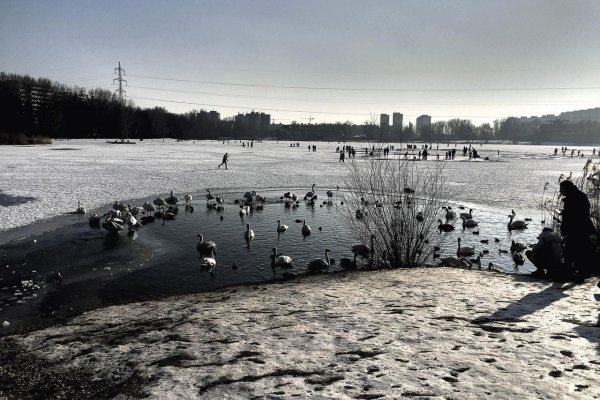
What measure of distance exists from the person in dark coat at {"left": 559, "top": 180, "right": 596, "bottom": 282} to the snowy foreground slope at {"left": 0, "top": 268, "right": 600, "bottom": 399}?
0.94 m

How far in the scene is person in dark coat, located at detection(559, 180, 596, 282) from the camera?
7688 mm

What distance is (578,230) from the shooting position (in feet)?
25.8

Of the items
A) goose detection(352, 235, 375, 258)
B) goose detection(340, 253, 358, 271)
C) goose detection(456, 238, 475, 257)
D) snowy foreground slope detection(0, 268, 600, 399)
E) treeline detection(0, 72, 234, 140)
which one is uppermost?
treeline detection(0, 72, 234, 140)

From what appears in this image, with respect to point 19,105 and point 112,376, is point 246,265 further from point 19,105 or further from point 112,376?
point 19,105

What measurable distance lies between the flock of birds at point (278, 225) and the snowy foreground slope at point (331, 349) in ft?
10.6

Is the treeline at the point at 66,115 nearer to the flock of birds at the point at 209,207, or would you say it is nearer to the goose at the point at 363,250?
the flock of birds at the point at 209,207

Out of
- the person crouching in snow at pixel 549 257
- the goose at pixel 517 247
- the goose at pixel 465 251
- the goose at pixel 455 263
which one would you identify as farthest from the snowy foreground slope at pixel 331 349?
the goose at pixel 517 247

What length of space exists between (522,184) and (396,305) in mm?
26363

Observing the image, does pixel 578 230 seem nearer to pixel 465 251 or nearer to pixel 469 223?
pixel 465 251

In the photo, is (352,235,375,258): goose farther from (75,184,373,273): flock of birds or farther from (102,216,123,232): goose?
(102,216,123,232): goose

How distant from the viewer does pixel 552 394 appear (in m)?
3.54

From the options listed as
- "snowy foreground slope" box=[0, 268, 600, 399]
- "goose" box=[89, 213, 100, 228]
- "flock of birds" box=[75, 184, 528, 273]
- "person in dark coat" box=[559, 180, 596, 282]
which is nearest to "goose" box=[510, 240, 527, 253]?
"flock of birds" box=[75, 184, 528, 273]

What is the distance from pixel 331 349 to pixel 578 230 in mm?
6160

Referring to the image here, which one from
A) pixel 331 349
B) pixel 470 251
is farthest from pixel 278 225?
pixel 331 349
